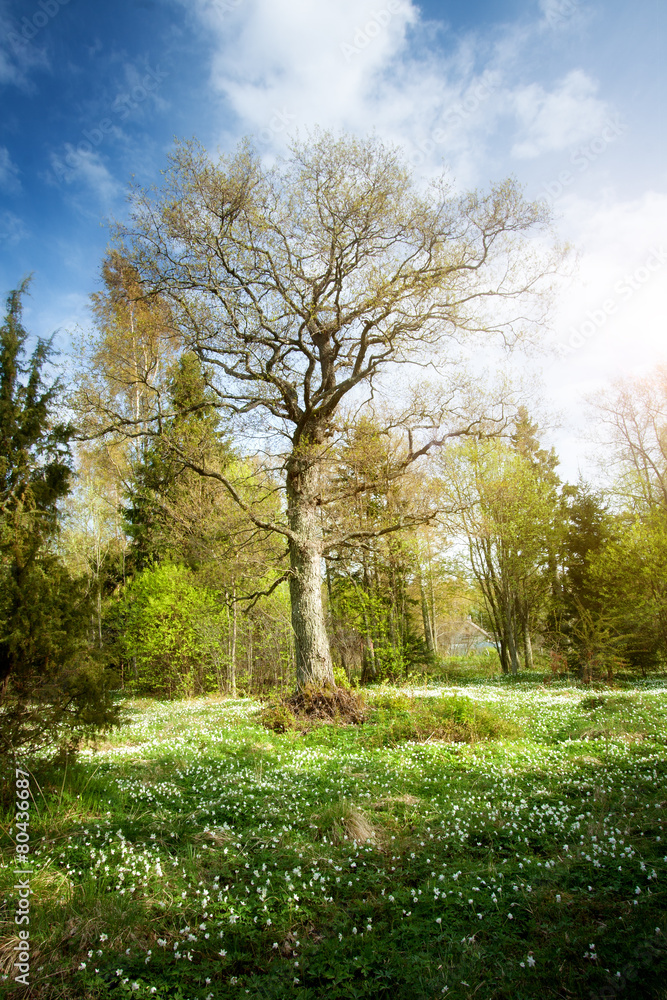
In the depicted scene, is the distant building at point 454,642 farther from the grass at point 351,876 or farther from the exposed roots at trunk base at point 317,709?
the grass at point 351,876

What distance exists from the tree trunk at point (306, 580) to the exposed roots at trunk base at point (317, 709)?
0.30m

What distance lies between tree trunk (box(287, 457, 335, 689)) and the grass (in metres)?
3.65

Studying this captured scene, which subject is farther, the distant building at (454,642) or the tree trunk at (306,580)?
the distant building at (454,642)

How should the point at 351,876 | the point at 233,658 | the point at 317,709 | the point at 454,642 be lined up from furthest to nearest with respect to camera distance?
the point at 454,642
the point at 233,658
the point at 317,709
the point at 351,876

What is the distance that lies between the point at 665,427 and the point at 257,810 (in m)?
23.1

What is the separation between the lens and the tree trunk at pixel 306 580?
11.0m

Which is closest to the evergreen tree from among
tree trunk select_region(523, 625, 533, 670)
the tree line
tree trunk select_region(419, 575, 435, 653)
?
the tree line

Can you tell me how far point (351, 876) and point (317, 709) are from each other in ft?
21.1

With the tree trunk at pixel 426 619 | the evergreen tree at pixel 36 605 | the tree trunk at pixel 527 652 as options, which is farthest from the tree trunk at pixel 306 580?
the tree trunk at pixel 527 652

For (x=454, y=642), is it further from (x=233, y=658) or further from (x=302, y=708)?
(x=302, y=708)

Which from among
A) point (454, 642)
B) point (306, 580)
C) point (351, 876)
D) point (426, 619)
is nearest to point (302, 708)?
point (306, 580)

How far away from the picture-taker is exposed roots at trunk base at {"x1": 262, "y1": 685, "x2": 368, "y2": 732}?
9805 mm

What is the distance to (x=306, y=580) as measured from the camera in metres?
11.4

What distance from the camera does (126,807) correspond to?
5.27 metres
